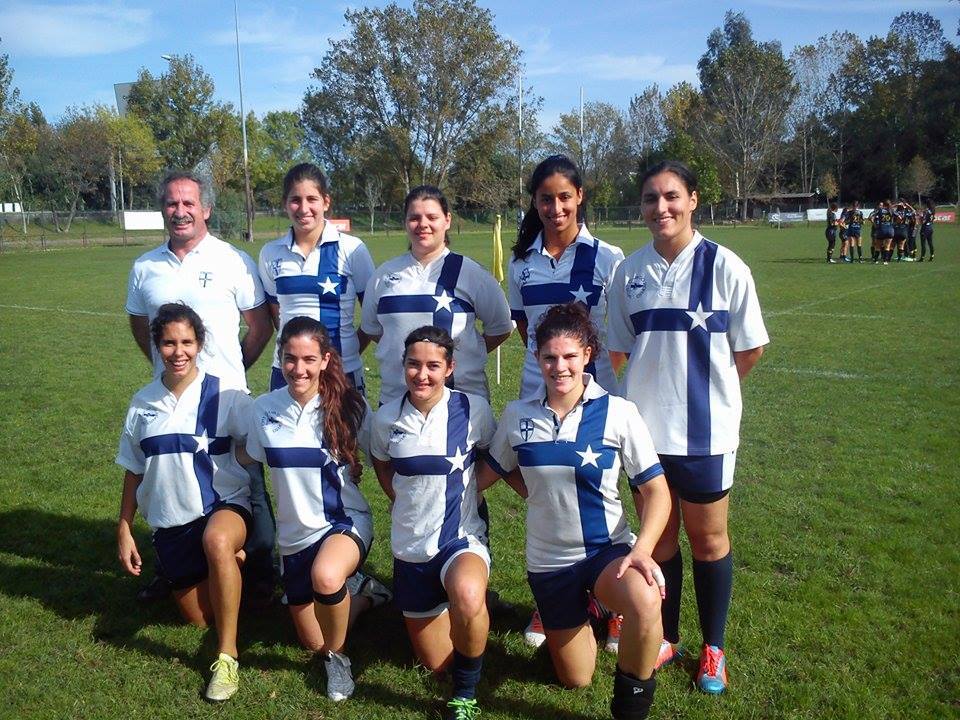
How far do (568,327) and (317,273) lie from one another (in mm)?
1442

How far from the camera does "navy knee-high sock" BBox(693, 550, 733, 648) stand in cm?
318

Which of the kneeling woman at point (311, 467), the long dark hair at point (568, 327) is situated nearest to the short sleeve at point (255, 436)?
the kneeling woman at point (311, 467)

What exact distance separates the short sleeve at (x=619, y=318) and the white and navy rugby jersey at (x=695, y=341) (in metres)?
0.11

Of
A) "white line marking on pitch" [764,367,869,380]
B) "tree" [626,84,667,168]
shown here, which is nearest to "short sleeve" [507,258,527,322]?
"white line marking on pitch" [764,367,869,380]

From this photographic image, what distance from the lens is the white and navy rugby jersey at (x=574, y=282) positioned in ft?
11.5

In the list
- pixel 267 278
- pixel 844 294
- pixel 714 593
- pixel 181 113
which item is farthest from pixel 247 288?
pixel 181 113

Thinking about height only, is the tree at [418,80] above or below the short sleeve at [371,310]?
above

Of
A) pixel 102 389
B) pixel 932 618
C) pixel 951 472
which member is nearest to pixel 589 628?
pixel 932 618

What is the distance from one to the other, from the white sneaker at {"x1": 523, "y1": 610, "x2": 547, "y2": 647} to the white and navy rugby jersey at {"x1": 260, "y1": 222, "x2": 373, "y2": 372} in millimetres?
1483

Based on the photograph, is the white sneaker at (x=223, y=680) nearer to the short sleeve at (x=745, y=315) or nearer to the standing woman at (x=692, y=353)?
the standing woman at (x=692, y=353)

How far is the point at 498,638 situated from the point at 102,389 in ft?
20.5

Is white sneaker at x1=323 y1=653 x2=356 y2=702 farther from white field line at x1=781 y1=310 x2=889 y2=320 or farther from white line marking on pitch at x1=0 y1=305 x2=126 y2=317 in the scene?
white line marking on pitch at x1=0 y1=305 x2=126 y2=317

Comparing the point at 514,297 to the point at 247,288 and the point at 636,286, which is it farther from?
the point at 247,288

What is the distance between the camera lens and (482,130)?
156 ft
